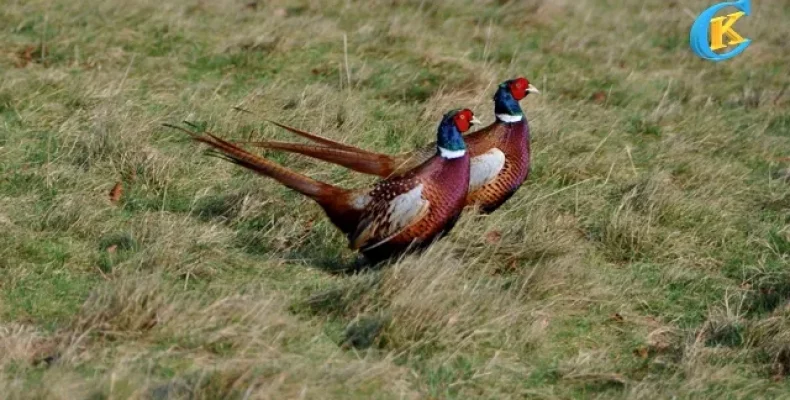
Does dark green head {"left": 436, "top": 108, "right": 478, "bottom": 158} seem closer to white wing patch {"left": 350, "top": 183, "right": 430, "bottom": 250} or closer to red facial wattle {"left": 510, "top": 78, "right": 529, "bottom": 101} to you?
white wing patch {"left": 350, "top": 183, "right": 430, "bottom": 250}

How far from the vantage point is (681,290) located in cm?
526

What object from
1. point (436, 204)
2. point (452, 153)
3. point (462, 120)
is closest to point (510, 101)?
point (462, 120)

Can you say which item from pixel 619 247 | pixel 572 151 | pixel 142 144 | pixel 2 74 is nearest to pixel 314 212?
pixel 142 144

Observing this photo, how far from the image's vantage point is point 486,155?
562cm

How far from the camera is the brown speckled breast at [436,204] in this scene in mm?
4992

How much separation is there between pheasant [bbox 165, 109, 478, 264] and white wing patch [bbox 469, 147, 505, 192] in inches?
17.0

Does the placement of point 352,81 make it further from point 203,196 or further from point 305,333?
point 305,333

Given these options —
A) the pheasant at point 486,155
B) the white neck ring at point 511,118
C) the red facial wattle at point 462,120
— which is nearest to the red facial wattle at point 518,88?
the pheasant at point 486,155

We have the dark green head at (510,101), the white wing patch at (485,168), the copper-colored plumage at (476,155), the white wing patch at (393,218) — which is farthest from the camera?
the dark green head at (510,101)

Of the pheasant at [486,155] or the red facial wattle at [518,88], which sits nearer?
the pheasant at [486,155]

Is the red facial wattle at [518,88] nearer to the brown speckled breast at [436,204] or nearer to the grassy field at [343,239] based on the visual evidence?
the grassy field at [343,239]

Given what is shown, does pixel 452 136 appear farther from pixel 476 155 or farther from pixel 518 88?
pixel 518 88

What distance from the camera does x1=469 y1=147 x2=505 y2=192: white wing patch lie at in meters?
5.53

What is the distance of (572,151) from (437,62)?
4.59ft
